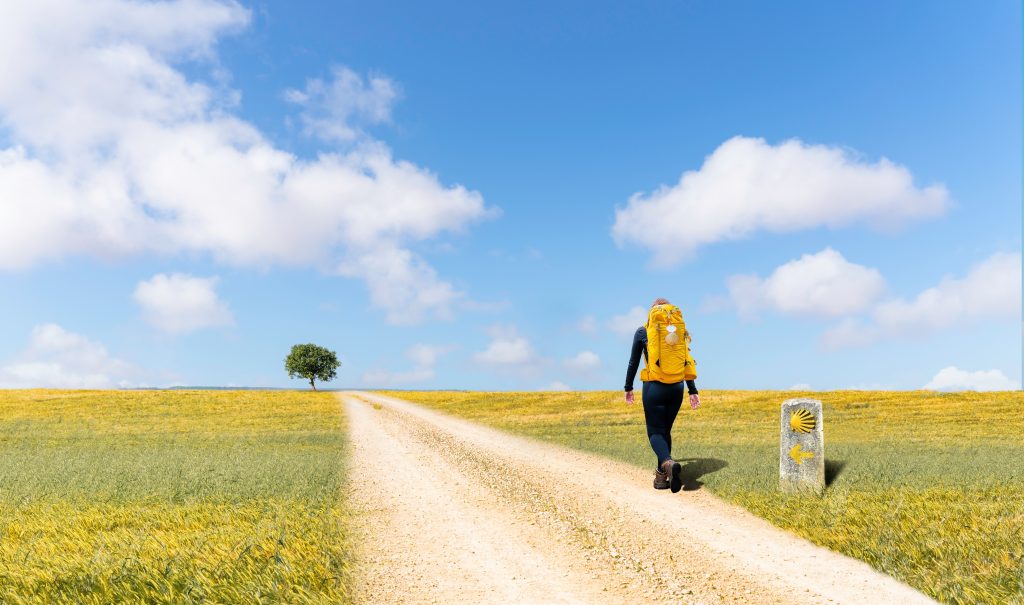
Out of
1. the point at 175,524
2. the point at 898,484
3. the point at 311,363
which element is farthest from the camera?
the point at 311,363

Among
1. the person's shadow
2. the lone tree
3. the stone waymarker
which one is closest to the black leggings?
the person's shadow

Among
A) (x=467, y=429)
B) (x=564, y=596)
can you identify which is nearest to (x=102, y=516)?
(x=564, y=596)

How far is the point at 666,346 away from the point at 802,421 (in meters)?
2.50

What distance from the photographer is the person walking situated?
9953 mm

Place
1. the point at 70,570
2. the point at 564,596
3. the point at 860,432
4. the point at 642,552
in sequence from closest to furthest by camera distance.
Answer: the point at 564,596, the point at 70,570, the point at 642,552, the point at 860,432

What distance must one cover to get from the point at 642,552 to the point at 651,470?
5.29 meters

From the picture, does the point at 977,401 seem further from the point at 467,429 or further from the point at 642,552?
the point at 642,552

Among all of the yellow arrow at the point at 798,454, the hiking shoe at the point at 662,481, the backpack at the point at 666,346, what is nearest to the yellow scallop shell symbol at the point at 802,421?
the yellow arrow at the point at 798,454

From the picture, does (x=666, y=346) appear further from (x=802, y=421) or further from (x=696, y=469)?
(x=696, y=469)

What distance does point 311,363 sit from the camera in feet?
356

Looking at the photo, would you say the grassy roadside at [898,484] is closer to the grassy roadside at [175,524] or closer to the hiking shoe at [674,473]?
the hiking shoe at [674,473]

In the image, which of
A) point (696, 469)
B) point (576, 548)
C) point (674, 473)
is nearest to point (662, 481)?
point (674, 473)

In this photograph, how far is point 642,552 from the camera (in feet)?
21.8

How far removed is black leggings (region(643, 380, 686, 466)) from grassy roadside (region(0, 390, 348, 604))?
5.41 metres
